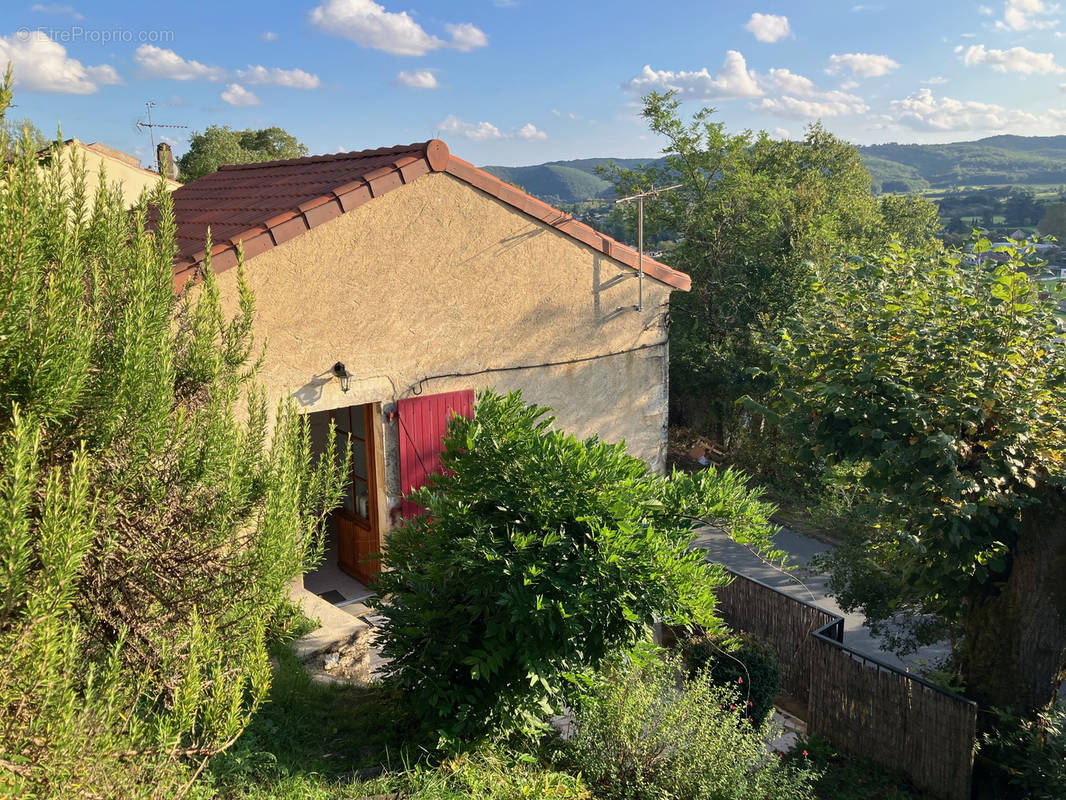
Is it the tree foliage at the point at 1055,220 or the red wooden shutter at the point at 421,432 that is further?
the tree foliage at the point at 1055,220

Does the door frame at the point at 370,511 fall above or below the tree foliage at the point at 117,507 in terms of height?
below

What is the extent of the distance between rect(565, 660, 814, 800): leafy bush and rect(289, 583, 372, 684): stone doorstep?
74.1 inches

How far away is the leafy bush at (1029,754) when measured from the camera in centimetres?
619

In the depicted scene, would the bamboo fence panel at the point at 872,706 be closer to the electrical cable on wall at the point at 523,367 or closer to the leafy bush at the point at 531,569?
the leafy bush at the point at 531,569

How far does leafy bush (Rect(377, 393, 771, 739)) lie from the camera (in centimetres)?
461

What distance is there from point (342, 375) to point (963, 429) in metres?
5.71

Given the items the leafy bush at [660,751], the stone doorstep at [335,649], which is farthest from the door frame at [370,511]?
the leafy bush at [660,751]

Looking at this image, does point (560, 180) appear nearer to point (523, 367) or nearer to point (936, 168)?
point (936, 168)

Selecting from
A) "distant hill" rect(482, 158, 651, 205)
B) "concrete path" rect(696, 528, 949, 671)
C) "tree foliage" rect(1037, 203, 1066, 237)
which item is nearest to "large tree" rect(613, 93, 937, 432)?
"concrete path" rect(696, 528, 949, 671)

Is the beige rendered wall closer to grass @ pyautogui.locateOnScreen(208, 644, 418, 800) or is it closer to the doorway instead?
the doorway

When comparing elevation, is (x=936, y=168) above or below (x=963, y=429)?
above

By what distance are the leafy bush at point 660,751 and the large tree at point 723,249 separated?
11098mm

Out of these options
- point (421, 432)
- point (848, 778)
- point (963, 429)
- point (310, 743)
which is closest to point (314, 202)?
point (421, 432)

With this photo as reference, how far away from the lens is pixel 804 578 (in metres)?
12.5
